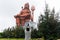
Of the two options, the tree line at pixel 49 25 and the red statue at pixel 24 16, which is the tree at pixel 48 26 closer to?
the tree line at pixel 49 25

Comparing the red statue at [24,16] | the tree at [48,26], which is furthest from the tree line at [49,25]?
the red statue at [24,16]

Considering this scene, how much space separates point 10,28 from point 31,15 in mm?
3903

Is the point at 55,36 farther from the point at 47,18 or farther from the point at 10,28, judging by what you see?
the point at 10,28

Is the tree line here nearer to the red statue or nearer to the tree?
the tree

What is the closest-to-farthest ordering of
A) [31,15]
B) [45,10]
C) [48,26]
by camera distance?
[48,26] → [45,10] → [31,15]

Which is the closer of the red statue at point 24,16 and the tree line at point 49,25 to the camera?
the tree line at point 49,25

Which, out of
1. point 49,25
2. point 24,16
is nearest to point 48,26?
point 49,25

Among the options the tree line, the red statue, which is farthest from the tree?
the red statue

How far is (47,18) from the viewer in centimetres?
2178

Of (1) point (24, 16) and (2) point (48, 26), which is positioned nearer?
(2) point (48, 26)

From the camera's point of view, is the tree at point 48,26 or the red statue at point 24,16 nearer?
the tree at point 48,26

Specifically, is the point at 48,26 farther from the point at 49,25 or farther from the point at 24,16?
the point at 24,16

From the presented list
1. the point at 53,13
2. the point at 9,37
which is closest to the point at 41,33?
the point at 53,13

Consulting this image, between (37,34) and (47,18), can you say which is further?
(37,34)
